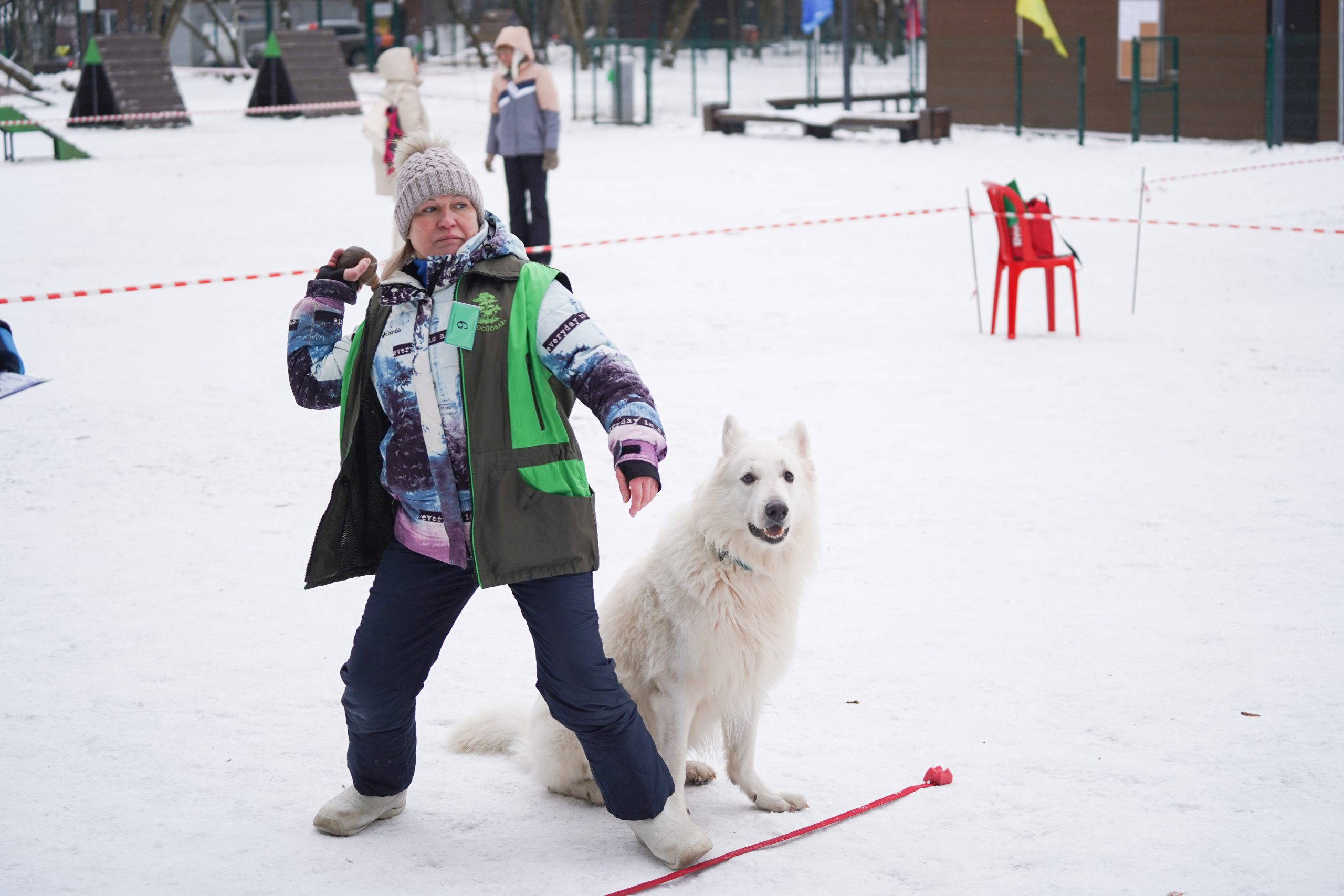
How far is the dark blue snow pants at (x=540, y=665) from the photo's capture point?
9.97ft

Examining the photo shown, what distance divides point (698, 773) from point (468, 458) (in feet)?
4.51

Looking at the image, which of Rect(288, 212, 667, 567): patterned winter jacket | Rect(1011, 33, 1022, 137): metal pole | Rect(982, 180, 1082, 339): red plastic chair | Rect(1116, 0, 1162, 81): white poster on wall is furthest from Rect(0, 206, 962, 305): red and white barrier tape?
Rect(1116, 0, 1162, 81): white poster on wall

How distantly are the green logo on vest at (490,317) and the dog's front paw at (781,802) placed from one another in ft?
4.98

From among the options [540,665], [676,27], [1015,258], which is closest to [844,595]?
[540,665]

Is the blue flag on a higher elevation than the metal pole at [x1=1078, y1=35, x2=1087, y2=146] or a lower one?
higher

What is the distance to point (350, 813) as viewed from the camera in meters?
3.36

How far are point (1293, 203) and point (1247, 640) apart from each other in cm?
1148

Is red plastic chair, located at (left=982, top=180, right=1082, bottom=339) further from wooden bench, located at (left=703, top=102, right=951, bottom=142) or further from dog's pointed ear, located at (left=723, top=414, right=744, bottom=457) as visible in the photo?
wooden bench, located at (left=703, top=102, right=951, bottom=142)

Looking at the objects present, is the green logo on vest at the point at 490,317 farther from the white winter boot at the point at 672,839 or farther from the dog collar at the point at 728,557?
the white winter boot at the point at 672,839

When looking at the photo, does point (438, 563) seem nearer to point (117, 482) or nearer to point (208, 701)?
point (208, 701)

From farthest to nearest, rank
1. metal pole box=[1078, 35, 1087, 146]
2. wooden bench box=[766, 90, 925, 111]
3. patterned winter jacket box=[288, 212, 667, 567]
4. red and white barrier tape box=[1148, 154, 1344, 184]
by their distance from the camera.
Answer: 1. wooden bench box=[766, 90, 925, 111]
2. metal pole box=[1078, 35, 1087, 146]
3. red and white barrier tape box=[1148, 154, 1344, 184]
4. patterned winter jacket box=[288, 212, 667, 567]

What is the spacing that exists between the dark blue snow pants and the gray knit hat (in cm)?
83

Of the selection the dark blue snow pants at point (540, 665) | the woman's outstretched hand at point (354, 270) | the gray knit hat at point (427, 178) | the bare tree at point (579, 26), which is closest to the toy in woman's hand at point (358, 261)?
the woman's outstretched hand at point (354, 270)

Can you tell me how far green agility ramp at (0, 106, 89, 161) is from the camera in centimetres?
1942
